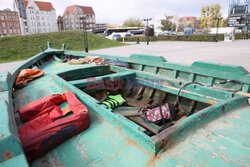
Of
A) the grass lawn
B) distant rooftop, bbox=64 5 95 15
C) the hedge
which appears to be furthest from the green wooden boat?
distant rooftop, bbox=64 5 95 15

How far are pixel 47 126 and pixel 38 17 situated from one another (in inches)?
2716

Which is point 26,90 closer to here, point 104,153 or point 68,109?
point 68,109

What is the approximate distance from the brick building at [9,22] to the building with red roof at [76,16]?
1873 cm

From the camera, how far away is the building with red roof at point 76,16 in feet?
221

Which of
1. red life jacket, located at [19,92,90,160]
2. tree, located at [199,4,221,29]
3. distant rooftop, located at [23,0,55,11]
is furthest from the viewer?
distant rooftop, located at [23,0,55,11]

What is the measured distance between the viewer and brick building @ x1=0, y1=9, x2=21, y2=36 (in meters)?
54.5

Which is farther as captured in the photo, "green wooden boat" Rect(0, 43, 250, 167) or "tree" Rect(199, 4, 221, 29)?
"tree" Rect(199, 4, 221, 29)

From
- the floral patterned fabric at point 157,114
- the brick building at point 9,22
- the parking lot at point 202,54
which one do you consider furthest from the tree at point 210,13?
the brick building at point 9,22

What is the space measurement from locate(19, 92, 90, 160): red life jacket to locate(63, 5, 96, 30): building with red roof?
69656 millimetres

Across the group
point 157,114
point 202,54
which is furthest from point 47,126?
point 202,54

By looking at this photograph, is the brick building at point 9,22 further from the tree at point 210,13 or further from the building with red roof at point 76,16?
the tree at point 210,13

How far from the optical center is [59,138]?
1421mm

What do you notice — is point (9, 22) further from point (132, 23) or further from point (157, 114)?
point (157, 114)

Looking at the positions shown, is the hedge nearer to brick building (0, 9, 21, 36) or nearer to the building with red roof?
the building with red roof
